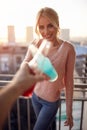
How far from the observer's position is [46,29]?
3.66 feet

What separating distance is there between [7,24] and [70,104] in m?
1.07

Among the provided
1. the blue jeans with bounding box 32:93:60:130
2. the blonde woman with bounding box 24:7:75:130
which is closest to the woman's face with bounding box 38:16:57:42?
the blonde woman with bounding box 24:7:75:130

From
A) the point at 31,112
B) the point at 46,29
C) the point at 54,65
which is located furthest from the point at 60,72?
the point at 31,112

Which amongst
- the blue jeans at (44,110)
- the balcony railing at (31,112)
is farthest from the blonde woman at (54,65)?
the balcony railing at (31,112)

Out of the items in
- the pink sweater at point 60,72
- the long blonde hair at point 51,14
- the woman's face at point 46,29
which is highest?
the long blonde hair at point 51,14

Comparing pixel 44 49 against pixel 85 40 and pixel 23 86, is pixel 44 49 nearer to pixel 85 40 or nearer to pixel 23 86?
pixel 23 86

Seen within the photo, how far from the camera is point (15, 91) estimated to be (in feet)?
1.63

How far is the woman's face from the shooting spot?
111 cm

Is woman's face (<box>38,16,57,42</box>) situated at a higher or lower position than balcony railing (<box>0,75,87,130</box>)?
higher

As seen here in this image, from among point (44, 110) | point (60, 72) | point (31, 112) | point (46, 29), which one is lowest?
point (31, 112)

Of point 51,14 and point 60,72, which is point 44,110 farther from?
point 51,14

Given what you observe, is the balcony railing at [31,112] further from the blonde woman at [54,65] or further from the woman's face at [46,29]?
the woman's face at [46,29]

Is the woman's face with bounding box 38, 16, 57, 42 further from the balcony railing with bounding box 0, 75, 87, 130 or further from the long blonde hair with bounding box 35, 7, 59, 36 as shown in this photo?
the balcony railing with bounding box 0, 75, 87, 130

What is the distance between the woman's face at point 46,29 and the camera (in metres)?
1.11
